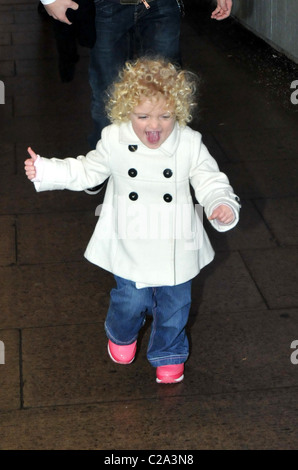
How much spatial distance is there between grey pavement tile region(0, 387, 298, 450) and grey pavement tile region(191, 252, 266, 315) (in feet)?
2.52

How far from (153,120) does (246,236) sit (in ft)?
6.39

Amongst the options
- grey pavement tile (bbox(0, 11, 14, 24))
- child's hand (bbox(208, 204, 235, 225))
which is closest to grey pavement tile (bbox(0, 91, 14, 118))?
grey pavement tile (bbox(0, 11, 14, 24))

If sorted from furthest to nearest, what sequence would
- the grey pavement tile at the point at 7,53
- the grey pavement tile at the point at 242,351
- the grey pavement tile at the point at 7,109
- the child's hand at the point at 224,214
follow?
the grey pavement tile at the point at 7,53
the grey pavement tile at the point at 7,109
the grey pavement tile at the point at 242,351
the child's hand at the point at 224,214

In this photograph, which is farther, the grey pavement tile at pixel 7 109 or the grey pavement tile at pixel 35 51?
the grey pavement tile at pixel 35 51

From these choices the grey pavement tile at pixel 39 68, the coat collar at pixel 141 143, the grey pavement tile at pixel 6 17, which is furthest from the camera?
the grey pavement tile at pixel 6 17

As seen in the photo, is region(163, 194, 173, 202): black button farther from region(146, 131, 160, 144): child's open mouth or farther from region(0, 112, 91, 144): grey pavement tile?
region(0, 112, 91, 144): grey pavement tile

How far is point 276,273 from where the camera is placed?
486 centimetres

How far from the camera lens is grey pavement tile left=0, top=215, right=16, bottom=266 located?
512 cm

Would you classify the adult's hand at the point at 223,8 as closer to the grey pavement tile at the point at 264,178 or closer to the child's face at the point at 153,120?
the grey pavement tile at the point at 264,178

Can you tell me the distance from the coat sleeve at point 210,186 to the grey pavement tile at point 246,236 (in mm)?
1577

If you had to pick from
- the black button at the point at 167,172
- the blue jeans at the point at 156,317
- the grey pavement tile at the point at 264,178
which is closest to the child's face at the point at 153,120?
the black button at the point at 167,172

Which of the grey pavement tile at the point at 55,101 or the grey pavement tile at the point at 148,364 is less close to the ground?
the grey pavement tile at the point at 148,364

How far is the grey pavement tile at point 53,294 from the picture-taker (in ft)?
14.7
